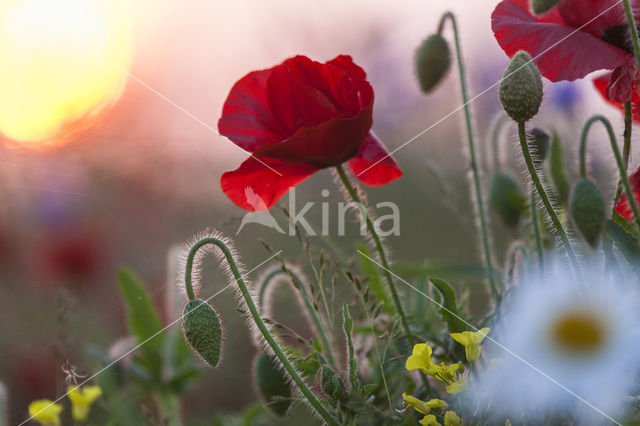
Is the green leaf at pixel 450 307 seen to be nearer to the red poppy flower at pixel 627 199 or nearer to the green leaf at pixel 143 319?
the red poppy flower at pixel 627 199

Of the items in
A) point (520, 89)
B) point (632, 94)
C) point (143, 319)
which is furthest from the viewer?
point (143, 319)

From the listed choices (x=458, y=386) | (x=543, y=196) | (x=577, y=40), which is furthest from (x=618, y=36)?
(x=458, y=386)

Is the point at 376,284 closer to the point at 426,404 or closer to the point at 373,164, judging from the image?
the point at 373,164

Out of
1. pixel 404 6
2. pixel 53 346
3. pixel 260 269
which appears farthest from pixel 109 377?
pixel 404 6

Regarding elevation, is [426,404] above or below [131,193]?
below

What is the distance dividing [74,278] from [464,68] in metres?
0.38

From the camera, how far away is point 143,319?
70 cm

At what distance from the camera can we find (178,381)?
0.70 m

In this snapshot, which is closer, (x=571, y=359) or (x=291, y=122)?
(x=571, y=359)

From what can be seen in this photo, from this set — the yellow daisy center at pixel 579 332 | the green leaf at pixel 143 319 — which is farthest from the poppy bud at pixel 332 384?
the green leaf at pixel 143 319

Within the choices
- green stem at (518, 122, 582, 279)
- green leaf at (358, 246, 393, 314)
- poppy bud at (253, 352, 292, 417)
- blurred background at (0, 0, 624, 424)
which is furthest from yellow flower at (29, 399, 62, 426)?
green stem at (518, 122, 582, 279)

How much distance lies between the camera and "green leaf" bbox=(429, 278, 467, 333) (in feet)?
1.42

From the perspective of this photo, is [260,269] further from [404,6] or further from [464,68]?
[404,6]

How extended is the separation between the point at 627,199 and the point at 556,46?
116 mm
